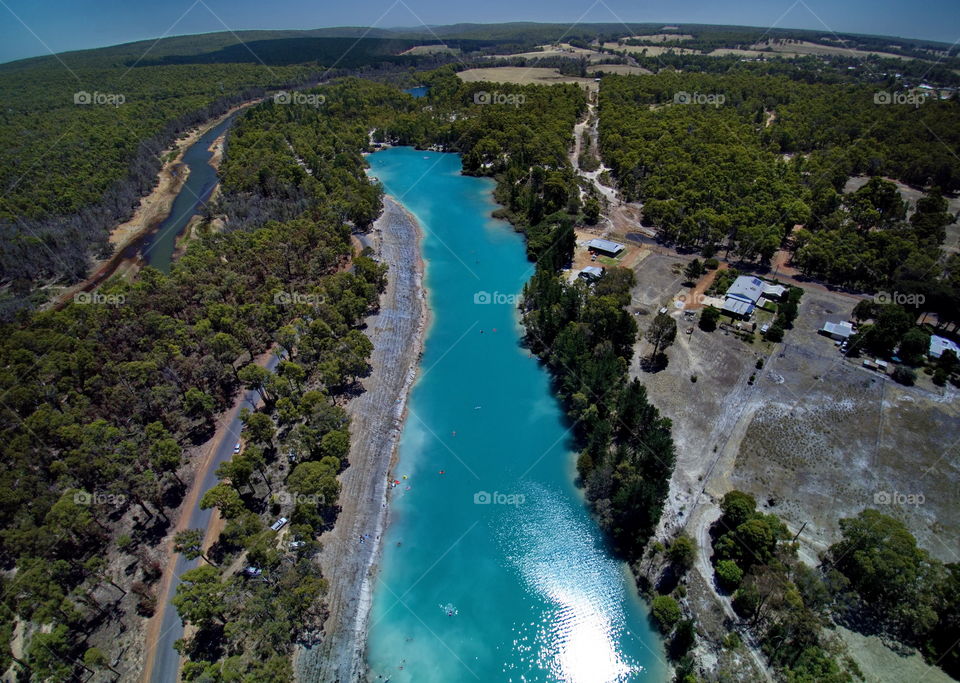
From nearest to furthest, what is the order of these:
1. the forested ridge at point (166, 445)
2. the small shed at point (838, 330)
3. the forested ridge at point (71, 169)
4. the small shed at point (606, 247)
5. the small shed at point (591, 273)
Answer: the forested ridge at point (166, 445)
the small shed at point (838, 330)
the small shed at point (591, 273)
the forested ridge at point (71, 169)
the small shed at point (606, 247)

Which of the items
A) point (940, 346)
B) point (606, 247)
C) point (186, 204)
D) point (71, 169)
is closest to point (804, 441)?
point (940, 346)

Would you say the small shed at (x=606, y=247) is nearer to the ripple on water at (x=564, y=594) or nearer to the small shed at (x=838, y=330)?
the small shed at (x=838, y=330)

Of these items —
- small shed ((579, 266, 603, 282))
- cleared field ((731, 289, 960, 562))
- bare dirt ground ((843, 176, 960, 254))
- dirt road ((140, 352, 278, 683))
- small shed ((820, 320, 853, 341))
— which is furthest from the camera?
bare dirt ground ((843, 176, 960, 254))

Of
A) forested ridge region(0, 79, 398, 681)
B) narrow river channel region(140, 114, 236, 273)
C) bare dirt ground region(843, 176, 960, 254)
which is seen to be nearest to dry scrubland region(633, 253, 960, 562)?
forested ridge region(0, 79, 398, 681)

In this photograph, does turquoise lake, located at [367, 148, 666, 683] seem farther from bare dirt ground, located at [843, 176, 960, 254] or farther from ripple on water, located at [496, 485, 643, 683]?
bare dirt ground, located at [843, 176, 960, 254]

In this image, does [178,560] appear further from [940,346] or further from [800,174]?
[800,174]

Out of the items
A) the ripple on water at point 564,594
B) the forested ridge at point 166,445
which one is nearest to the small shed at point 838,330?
the ripple on water at point 564,594

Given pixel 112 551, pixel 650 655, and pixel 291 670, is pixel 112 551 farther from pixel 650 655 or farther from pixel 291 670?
pixel 650 655
